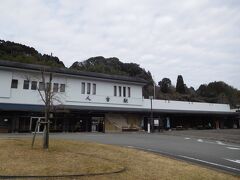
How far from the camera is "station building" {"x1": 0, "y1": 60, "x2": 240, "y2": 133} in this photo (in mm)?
33438

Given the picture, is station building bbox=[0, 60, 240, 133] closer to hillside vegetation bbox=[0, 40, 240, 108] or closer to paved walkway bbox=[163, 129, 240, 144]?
paved walkway bbox=[163, 129, 240, 144]

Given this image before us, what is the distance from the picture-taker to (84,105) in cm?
3806

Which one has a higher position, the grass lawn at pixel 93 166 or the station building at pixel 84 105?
the station building at pixel 84 105

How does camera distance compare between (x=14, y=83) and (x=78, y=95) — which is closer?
(x=14, y=83)

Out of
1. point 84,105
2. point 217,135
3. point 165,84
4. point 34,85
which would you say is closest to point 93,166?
point 217,135

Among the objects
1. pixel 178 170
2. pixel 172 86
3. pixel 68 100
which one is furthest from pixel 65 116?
pixel 172 86

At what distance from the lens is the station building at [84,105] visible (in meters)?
33.4

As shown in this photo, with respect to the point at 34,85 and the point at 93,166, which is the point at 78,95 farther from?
the point at 93,166

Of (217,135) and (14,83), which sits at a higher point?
(14,83)

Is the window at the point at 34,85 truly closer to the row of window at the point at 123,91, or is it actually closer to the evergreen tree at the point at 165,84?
the row of window at the point at 123,91

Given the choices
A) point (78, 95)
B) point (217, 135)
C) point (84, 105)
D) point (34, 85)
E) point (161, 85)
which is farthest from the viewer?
point (161, 85)

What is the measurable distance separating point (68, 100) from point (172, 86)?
177ft

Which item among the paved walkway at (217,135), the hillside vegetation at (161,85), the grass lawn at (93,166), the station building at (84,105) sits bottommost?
the grass lawn at (93,166)

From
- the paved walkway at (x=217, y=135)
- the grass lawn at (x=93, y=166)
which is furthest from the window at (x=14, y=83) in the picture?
the grass lawn at (x=93, y=166)
